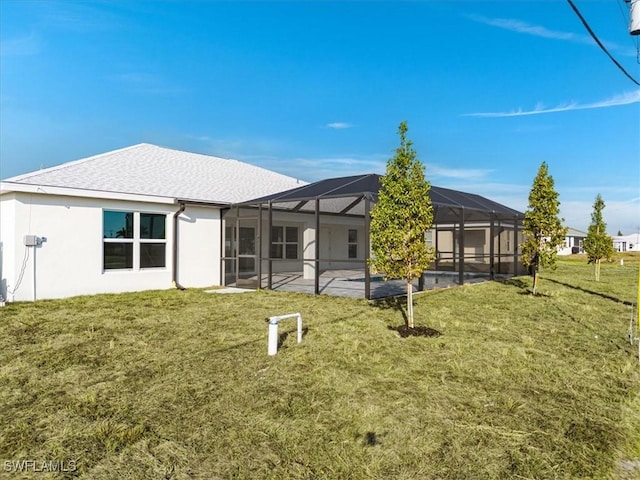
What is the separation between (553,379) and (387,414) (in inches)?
93.5

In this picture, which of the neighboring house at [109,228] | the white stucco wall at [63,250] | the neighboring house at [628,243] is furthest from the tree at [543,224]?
the neighboring house at [628,243]

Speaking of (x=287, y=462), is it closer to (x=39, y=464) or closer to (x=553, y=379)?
(x=39, y=464)

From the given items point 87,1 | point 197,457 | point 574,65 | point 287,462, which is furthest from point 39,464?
point 574,65

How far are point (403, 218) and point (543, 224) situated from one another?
7.13 meters

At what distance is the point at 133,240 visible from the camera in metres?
12.1

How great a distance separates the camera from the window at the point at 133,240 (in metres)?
11.7

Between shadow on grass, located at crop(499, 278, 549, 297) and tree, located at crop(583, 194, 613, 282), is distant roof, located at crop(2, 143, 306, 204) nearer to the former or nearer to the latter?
shadow on grass, located at crop(499, 278, 549, 297)

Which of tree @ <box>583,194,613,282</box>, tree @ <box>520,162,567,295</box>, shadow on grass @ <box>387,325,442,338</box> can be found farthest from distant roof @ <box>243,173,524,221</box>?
shadow on grass @ <box>387,325,442,338</box>

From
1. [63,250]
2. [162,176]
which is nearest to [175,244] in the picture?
[63,250]

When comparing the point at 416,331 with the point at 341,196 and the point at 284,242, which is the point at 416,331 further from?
the point at 284,242

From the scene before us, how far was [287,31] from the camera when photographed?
15531mm

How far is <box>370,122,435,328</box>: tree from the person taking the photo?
7.04 m

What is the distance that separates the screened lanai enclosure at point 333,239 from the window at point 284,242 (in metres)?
0.05

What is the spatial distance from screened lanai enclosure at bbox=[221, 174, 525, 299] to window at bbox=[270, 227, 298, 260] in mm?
47
